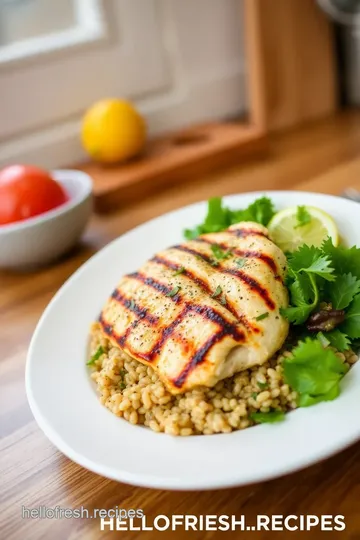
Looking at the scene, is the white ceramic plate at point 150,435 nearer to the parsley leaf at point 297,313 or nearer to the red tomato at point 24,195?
the parsley leaf at point 297,313

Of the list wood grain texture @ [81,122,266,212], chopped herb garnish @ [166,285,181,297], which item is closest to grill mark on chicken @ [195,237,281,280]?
chopped herb garnish @ [166,285,181,297]

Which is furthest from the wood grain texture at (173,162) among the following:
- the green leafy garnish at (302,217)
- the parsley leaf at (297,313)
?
the parsley leaf at (297,313)

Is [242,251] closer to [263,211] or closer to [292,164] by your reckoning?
[263,211]

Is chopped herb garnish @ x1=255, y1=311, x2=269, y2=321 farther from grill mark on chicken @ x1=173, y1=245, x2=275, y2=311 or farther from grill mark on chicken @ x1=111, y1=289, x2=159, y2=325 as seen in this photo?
grill mark on chicken @ x1=111, y1=289, x2=159, y2=325

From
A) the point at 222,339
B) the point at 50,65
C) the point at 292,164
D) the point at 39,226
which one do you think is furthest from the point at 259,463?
the point at 50,65

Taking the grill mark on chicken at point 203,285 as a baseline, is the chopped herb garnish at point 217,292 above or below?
above

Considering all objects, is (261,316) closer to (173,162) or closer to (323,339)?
(323,339)

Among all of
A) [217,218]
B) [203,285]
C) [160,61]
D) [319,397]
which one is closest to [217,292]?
[203,285]
